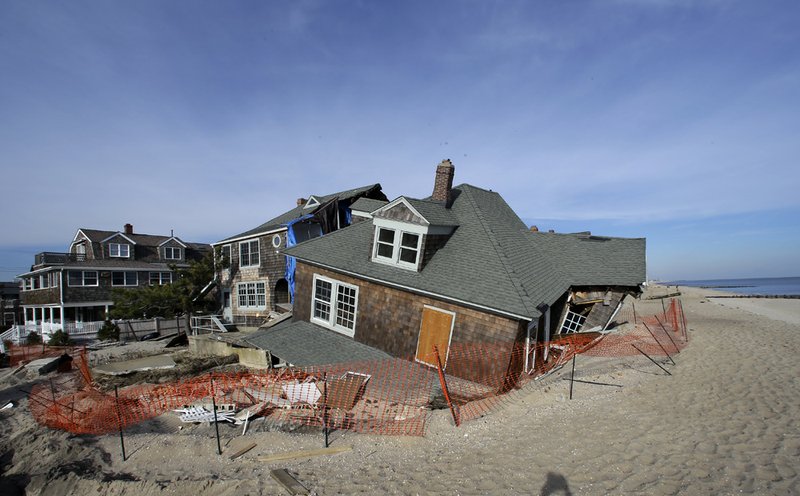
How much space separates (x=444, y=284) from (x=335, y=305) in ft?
17.7

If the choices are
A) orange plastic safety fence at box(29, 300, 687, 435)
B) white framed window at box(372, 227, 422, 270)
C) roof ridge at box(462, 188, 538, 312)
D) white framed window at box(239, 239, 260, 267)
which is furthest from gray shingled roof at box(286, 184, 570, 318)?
white framed window at box(239, 239, 260, 267)

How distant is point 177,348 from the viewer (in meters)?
22.5

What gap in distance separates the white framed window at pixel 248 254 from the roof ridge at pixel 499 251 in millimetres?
15955

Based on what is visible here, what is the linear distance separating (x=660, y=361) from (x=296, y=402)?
42.5ft

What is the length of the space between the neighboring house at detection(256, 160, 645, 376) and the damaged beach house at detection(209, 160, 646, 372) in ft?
0.14

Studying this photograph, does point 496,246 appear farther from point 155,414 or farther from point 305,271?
point 155,414

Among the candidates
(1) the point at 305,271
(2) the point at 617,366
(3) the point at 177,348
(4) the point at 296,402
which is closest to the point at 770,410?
(2) the point at 617,366

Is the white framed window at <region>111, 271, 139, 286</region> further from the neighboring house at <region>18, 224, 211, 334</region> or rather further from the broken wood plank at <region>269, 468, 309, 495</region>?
the broken wood plank at <region>269, 468, 309, 495</region>

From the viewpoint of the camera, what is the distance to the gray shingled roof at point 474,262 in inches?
454

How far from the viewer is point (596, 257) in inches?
734

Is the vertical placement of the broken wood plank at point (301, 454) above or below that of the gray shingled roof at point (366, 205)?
below

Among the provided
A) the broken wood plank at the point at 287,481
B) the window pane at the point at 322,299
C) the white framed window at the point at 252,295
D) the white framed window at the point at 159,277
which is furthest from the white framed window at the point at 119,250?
the broken wood plank at the point at 287,481

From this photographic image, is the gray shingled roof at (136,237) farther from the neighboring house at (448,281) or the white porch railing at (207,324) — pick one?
the neighboring house at (448,281)

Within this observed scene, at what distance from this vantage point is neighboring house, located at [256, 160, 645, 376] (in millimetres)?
11688
